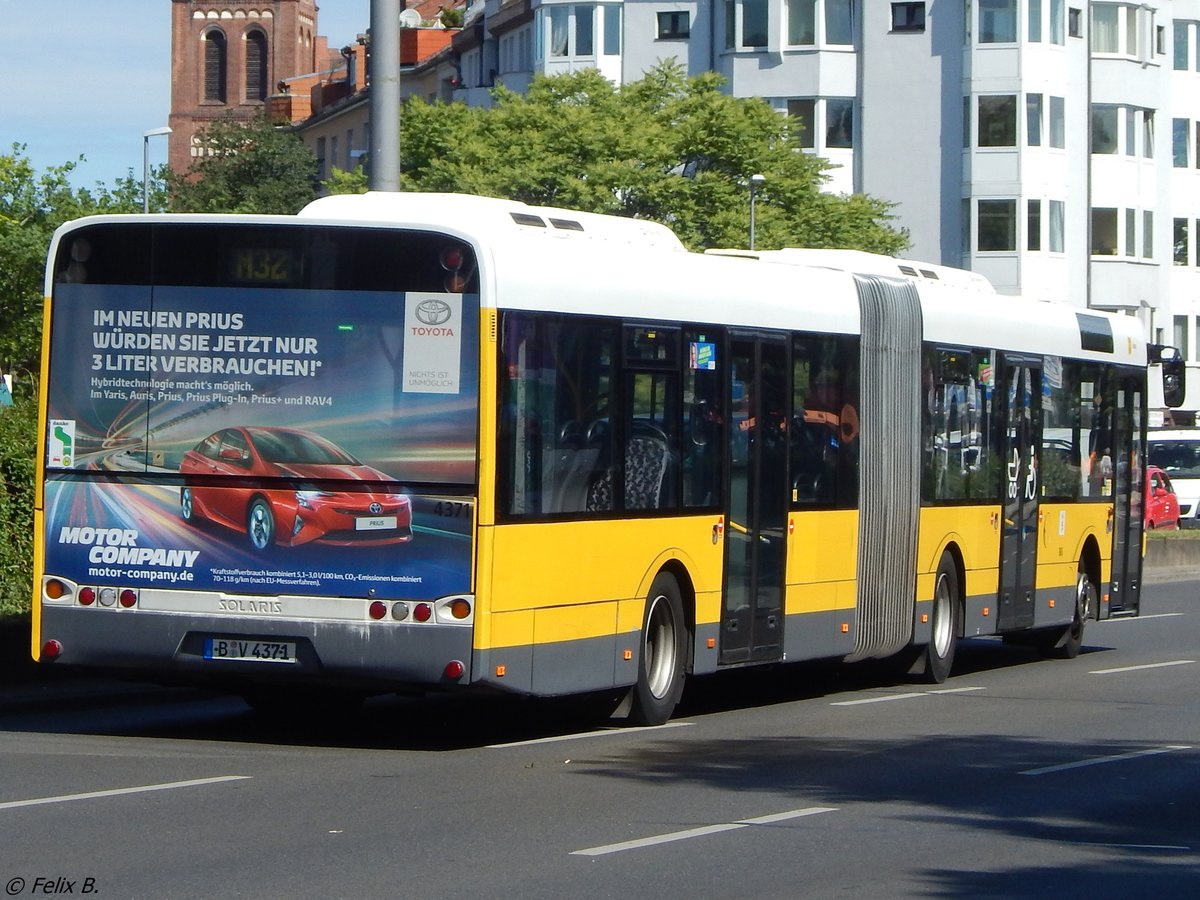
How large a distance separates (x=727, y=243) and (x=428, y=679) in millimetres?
47902

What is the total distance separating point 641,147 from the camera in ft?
196

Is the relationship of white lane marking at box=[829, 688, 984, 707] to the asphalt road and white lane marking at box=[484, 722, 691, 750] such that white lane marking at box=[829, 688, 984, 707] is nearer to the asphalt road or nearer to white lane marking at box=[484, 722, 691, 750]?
the asphalt road

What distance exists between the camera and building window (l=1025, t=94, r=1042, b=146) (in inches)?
2682

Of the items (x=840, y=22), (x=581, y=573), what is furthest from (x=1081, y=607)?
(x=840, y=22)

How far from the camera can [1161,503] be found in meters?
50.6

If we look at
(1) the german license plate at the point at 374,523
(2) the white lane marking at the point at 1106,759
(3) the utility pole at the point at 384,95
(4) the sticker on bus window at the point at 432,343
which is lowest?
(2) the white lane marking at the point at 1106,759

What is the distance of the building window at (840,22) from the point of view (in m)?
70.4

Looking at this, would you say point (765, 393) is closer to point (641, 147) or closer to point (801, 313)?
point (801, 313)

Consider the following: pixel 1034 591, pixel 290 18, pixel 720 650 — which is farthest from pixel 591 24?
pixel 290 18

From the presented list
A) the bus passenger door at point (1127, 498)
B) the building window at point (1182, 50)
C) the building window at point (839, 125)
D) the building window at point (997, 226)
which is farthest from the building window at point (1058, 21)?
the bus passenger door at point (1127, 498)

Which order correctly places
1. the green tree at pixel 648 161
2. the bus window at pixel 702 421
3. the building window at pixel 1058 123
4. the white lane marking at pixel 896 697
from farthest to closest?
1. the building window at pixel 1058 123
2. the green tree at pixel 648 161
3. the white lane marking at pixel 896 697
4. the bus window at pixel 702 421

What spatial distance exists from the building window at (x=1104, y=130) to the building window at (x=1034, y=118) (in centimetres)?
384

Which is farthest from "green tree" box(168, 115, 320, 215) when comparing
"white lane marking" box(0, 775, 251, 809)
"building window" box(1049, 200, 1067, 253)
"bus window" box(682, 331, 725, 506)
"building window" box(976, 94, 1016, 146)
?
"white lane marking" box(0, 775, 251, 809)

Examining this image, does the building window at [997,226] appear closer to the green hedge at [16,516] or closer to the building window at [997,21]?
the building window at [997,21]
